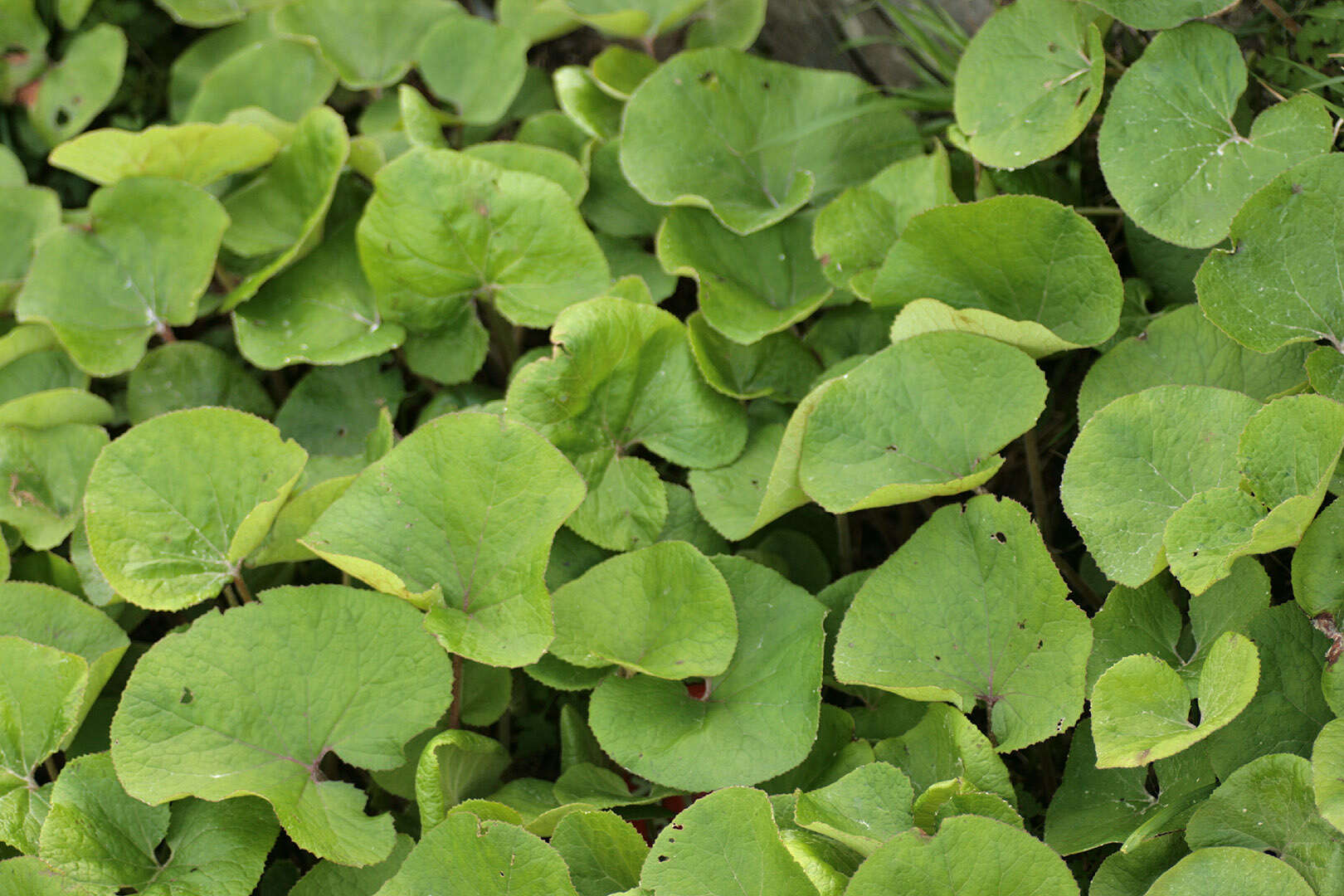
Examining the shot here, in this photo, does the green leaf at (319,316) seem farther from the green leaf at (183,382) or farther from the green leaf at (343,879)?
the green leaf at (343,879)

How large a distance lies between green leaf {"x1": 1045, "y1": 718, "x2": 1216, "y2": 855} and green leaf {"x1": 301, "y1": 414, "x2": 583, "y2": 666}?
1.92ft

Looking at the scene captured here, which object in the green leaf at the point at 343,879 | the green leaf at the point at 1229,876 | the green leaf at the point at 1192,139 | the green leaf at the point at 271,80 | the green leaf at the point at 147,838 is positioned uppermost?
the green leaf at the point at 1192,139

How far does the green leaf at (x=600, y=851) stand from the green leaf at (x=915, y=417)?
1.33 ft

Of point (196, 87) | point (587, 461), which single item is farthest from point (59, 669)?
point (196, 87)

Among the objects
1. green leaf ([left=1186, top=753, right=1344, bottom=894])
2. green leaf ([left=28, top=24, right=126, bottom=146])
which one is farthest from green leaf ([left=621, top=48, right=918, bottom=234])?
green leaf ([left=28, top=24, right=126, bottom=146])

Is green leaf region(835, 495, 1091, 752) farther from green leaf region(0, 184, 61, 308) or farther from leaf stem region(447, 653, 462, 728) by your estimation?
green leaf region(0, 184, 61, 308)

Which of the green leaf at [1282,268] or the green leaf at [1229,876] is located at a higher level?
the green leaf at [1282,268]

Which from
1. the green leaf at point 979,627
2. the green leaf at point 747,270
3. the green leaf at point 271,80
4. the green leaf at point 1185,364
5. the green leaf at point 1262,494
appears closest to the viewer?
Answer: the green leaf at point 1262,494

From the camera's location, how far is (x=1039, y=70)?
139 centimetres

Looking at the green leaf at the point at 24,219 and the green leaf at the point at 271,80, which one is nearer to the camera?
the green leaf at the point at 24,219

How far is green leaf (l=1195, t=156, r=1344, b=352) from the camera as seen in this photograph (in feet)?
3.72

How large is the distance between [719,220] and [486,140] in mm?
638

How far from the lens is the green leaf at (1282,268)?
113 cm

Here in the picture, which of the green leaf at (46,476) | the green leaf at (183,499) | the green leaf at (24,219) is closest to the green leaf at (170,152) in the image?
the green leaf at (24,219)
